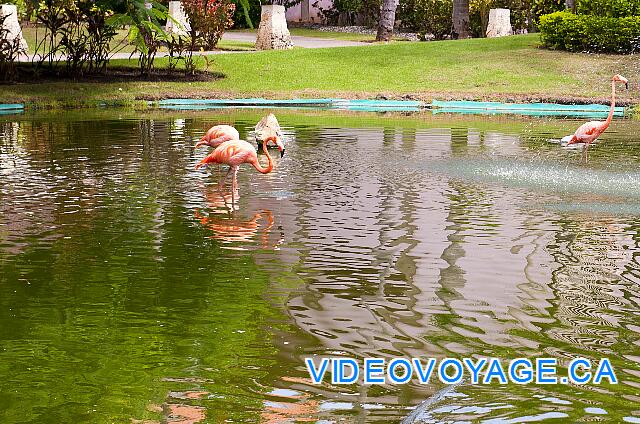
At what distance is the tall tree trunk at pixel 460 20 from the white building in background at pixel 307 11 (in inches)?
627

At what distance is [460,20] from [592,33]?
34.3ft

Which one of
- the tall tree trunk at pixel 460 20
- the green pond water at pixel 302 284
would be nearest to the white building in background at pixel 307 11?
the tall tree trunk at pixel 460 20

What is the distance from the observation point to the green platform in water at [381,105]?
28672 mm

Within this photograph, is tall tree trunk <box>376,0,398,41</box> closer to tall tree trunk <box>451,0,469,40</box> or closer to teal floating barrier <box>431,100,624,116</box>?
tall tree trunk <box>451,0,469,40</box>

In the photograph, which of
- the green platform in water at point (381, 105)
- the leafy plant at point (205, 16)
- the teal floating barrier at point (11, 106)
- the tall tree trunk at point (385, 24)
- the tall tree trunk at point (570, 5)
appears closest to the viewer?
the teal floating barrier at point (11, 106)

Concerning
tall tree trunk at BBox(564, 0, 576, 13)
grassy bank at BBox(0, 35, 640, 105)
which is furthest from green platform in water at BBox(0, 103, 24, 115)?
tall tree trunk at BBox(564, 0, 576, 13)

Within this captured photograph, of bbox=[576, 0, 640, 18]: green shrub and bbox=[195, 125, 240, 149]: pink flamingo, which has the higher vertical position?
bbox=[576, 0, 640, 18]: green shrub

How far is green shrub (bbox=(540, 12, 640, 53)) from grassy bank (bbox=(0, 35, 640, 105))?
759 millimetres

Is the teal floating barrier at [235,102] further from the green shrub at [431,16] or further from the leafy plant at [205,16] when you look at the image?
the green shrub at [431,16]

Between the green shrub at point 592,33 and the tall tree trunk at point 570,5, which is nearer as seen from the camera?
the green shrub at point 592,33

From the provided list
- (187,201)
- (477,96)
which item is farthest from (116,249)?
(477,96)

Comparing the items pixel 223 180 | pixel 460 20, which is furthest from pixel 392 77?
pixel 223 180

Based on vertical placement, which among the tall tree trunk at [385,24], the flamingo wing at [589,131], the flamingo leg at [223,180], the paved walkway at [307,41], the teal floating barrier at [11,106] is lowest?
the flamingo leg at [223,180]

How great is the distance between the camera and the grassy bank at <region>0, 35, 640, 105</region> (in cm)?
2980
